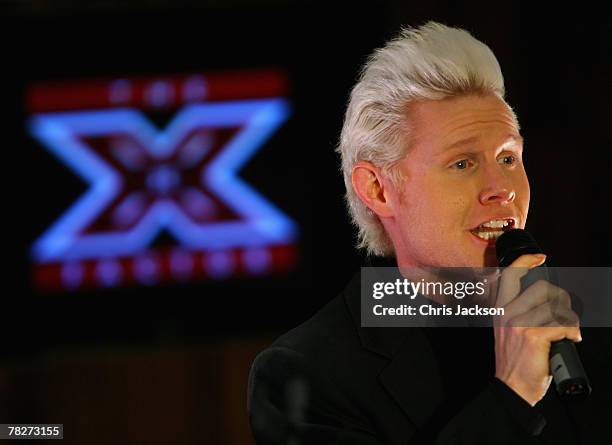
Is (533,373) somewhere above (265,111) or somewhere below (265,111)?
below

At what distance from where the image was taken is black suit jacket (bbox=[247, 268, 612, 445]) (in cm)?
173

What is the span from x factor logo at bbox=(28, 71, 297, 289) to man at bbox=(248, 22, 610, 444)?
7.97ft

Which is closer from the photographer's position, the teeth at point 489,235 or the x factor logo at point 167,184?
the teeth at point 489,235

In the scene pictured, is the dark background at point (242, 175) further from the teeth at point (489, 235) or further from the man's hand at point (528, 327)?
the man's hand at point (528, 327)

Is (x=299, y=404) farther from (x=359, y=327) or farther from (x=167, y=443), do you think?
(x=167, y=443)

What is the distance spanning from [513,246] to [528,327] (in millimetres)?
160

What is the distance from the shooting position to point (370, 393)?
1777mm

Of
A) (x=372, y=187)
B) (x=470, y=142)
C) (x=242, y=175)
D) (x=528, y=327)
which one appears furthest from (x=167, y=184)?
(x=528, y=327)

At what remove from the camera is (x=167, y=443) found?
4059mm

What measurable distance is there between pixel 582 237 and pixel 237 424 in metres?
1.56

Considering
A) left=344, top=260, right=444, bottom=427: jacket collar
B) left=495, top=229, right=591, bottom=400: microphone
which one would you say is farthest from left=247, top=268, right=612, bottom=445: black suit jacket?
left=495, top=229, right=591, bottom=400: microphone

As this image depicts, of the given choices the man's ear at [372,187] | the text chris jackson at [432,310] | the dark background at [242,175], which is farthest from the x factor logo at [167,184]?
the text chris jackson at [432,310]

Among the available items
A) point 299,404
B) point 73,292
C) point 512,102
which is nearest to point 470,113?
point 299,404

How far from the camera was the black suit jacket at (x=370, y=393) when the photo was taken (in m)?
1.73
